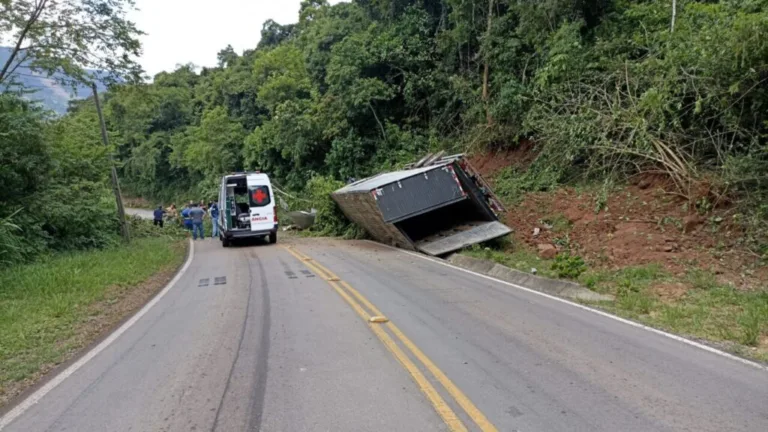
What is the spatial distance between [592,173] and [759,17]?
6.51 metres

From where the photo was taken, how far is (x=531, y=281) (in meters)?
10.6

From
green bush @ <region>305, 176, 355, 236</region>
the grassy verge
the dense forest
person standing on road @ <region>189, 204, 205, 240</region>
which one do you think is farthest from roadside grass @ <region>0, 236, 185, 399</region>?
person standing on road @ <region>189, 204, 205, 240</region>

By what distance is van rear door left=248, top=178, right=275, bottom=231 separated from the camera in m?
20.1

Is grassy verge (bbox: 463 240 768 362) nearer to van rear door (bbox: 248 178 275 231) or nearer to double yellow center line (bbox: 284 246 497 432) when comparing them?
double yellow center line (bbox: 284 246 497 432)

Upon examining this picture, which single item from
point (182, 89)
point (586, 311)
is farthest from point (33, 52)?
point (182, 89)

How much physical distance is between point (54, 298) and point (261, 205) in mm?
10808

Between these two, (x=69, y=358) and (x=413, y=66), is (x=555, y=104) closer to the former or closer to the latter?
(x=413, y=66)

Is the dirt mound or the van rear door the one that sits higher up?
the dirt mound

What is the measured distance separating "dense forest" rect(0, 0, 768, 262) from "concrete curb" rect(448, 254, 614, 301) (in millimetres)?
3924

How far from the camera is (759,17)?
10531 millimetres

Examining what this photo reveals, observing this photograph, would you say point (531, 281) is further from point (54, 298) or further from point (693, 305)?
point (54, 298)

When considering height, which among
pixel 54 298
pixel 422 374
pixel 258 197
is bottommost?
pixel 422 374

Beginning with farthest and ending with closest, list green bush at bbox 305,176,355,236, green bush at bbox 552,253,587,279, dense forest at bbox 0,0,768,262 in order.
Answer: green bush at bbox 305,176,355,236 < dense forest at bbox 0,0,768,262 < green bush at bbox 552,253,587,279

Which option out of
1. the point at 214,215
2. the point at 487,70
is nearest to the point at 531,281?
the point at 487,70
